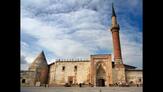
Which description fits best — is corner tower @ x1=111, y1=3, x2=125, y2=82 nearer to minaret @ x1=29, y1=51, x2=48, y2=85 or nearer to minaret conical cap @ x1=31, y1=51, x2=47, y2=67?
minaret @ x1=29, y1=51, x2=48, y2=85

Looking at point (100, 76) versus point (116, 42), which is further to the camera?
point (116, 42)

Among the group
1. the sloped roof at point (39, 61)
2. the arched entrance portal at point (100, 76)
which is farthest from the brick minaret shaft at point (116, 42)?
the sloped roof at point (39, 61)

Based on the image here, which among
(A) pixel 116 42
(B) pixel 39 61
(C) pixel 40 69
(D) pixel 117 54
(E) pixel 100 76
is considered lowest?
(E) pixel 100 76

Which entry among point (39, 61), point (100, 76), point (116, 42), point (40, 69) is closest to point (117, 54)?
point (116, 42)

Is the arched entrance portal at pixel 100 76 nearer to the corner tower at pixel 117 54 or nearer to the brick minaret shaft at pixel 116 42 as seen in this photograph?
the corner tower at pixel 117 54

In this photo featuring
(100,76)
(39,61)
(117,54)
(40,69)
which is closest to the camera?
(100,76)

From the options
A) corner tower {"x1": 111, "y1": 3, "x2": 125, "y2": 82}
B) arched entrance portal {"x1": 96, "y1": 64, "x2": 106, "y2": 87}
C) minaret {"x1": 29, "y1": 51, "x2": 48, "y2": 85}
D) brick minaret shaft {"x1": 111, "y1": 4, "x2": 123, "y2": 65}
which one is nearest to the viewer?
corner tower {"x1": 111, "y1": 3, "x2": 125, "y2": 82}

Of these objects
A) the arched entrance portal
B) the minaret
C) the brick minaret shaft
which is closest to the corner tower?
the brick minaret shaft

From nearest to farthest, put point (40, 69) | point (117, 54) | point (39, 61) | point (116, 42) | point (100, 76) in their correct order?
point (100, 76)
point (117, 54)
point (116, 42)
point (40, 69)
point (39, 61)

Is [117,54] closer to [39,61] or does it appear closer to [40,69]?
[40,69]
